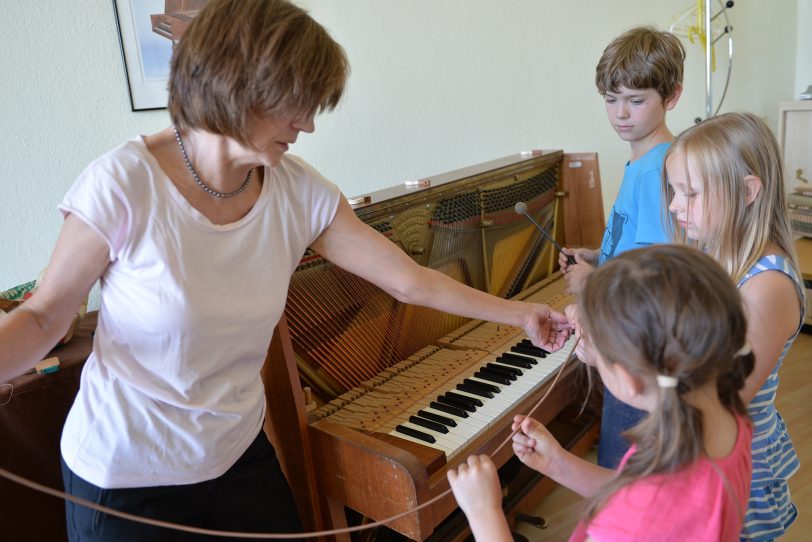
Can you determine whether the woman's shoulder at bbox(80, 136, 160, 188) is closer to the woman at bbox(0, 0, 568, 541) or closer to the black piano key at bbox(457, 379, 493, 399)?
the woman at bbox(0, 0, 568, 541)

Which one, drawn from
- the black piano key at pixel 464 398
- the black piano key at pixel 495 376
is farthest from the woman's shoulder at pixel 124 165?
the black piano key at pixel 495 376

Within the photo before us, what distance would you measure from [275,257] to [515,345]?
1202 millimetres

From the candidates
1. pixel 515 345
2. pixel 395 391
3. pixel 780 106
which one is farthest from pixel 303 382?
pixel 780 106

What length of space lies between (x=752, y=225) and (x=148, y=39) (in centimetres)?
191

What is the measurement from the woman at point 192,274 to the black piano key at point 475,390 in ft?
2.47

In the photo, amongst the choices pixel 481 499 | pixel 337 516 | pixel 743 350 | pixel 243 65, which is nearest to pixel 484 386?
pixel 337 516

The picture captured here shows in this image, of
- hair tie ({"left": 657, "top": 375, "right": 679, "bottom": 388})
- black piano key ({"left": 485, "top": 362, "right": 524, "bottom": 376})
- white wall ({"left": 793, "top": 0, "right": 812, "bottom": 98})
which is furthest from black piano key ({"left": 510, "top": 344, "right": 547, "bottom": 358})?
white wall ({"left": 793, "top": 0, "right": 812, "bottom": 98})

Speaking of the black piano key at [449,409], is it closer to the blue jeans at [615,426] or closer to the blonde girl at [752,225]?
the blue jeans at [615,426]

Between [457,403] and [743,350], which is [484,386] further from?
[743,350]

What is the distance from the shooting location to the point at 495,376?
211 centimetres

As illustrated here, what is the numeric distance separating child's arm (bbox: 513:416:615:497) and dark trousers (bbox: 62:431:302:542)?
1.77 ft

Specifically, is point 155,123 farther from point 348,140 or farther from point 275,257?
point 275,257

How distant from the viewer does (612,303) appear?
40.6 inches

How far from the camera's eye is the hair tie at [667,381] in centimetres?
99
